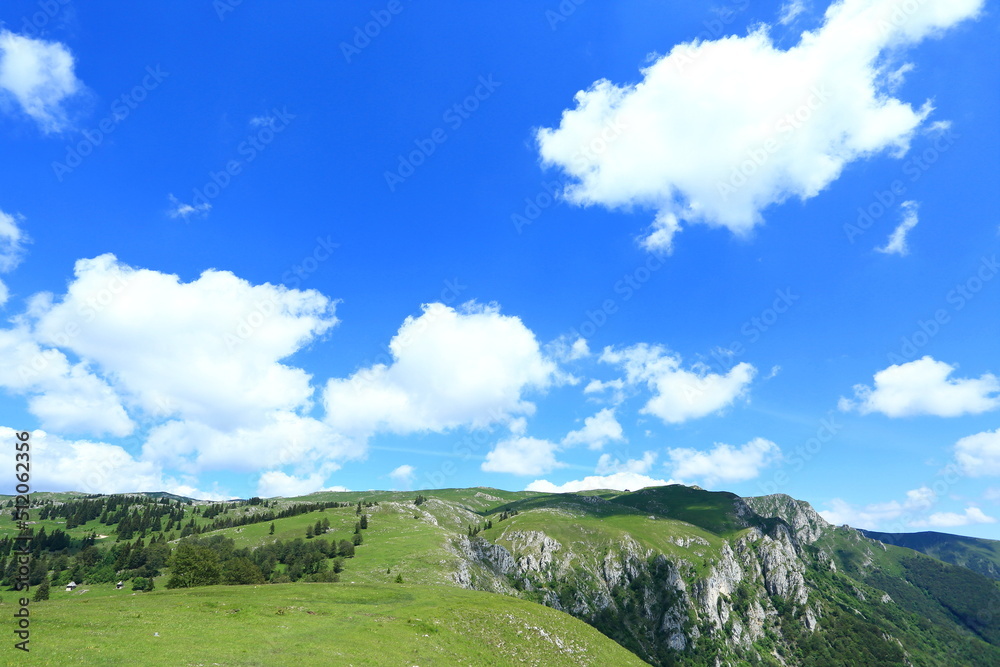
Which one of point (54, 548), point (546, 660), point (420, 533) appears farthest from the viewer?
point (54, 548)

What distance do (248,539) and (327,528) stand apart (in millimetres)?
29124

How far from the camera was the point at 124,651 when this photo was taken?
3381 cm

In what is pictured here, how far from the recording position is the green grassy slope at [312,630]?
3553 cm

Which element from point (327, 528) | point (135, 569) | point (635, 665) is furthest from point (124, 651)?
point (327, 528)

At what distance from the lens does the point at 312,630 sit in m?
45.2

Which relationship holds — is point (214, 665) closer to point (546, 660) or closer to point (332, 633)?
point (332, 633)

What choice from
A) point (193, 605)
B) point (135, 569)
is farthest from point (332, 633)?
point (135, 569)

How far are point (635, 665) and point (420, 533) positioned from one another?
131 metres

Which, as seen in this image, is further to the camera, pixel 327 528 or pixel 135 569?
pixel 327 528

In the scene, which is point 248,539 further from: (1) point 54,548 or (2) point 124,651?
(2) point 124,651

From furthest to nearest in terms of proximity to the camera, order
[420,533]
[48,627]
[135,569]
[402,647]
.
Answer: [420,533] → [135,569] → [402,647] → [48,627]

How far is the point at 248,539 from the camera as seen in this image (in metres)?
182

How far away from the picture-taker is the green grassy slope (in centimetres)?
3553

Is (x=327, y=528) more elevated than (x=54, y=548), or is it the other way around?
(x=327, y=528)
